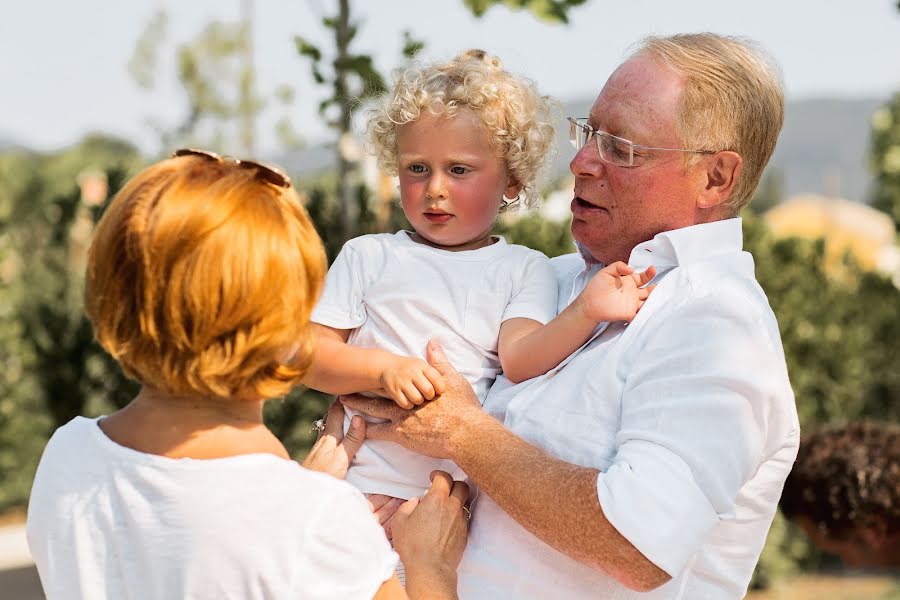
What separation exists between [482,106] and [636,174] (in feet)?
1.31

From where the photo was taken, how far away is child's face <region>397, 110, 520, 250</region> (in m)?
2.75

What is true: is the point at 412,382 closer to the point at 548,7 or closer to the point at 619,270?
the point at 619,270

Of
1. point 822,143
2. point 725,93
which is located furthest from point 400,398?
point 822,143

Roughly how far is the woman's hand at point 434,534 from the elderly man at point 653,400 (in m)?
0.06

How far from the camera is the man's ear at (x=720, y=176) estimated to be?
2752 millimetres

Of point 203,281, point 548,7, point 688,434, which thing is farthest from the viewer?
point 548,7

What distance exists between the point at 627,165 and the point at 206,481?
1.42 meters

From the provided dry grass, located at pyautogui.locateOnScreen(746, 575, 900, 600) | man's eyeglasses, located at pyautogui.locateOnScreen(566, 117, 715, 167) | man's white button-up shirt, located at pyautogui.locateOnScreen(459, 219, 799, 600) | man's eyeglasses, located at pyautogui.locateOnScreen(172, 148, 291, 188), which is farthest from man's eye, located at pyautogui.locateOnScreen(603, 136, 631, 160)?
dry grass, located at pyautogui.locateOnScreen(746, 575, 900, 600)

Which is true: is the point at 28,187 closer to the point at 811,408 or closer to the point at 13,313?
the point at 13,313

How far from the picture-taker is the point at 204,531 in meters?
1.72

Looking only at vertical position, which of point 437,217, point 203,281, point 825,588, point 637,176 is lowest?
point 825,588

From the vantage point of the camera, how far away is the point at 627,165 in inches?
109

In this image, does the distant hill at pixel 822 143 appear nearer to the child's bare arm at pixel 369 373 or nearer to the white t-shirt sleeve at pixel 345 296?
the white t-shirt sleeve at pixel 345 296

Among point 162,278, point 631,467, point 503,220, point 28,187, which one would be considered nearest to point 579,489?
point 631,467
